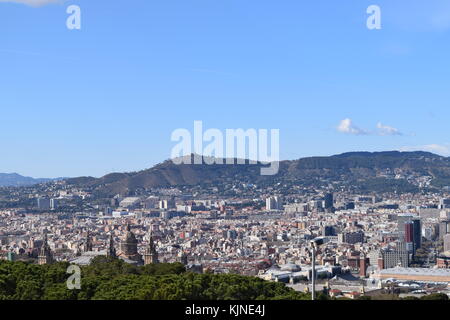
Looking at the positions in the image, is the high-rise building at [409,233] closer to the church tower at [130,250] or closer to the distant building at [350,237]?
the distant building at [350,237]

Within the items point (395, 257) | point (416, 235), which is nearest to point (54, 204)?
point (416, 235)

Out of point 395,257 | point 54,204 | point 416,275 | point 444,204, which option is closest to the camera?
point 416,275

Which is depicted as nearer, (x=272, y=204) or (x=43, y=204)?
(x=43, y=204)

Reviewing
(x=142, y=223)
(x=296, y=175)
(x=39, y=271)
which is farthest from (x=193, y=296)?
(x=296, y=175)

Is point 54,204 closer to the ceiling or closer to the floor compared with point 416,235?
closer to the ceiling

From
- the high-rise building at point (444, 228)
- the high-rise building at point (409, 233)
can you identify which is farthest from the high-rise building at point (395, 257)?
the high-rise building at point (444, 228)

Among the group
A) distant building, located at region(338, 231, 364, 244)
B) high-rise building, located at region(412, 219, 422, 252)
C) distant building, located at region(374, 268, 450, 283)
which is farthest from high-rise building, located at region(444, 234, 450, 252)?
distant building, located at region(374, 268, 450, 283)

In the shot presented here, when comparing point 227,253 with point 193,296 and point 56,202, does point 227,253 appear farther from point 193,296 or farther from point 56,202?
point 56,202

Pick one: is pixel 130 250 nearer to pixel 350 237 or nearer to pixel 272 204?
pixel 350 237
